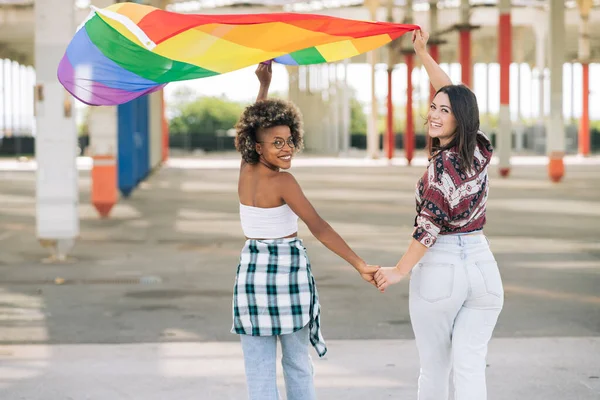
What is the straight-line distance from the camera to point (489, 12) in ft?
152

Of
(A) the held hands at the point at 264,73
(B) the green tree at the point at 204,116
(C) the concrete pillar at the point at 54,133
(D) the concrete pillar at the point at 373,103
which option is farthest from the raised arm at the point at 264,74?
(B) the green tree at the point at 204,116

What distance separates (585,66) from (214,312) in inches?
1498

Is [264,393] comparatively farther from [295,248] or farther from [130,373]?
[130,373]

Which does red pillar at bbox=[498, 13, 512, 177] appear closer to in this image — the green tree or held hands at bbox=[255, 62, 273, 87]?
held hands at bbox=[255, 62, 273, 87]

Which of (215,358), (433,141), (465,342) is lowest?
(215,358)

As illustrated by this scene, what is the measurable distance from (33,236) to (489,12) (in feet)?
119

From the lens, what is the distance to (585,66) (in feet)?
141

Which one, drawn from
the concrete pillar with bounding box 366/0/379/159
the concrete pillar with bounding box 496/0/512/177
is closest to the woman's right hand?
the concrete pillar with bounding box 496/0/512/177

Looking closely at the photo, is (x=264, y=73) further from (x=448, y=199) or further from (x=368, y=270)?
(x=448, y=199)

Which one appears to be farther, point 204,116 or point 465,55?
point 204,116

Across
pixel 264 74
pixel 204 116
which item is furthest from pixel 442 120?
pixel 204 116

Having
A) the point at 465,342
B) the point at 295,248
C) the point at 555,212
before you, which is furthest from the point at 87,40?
the point at 555,212

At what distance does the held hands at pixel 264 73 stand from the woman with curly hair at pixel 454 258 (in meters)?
0.96

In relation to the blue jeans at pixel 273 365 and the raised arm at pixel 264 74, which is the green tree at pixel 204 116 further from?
the blue jeans at pixel 273 365
